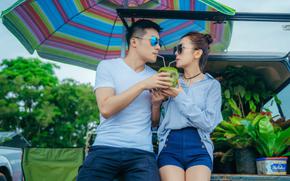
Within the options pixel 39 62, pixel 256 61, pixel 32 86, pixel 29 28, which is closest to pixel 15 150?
pixel 29 28

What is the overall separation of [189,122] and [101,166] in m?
0.75

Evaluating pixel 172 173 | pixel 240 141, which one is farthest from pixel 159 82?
pixel 240 141

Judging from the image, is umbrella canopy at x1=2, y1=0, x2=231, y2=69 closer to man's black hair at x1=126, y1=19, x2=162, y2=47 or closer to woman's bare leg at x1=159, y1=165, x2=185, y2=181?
man's black hair at x1=126, y1=19, x2=162, y2=47

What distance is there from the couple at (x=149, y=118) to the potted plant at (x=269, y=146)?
1.26ft

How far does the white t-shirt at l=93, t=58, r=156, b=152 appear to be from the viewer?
120 inches

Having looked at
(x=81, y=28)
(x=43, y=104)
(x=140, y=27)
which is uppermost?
(x=81, y=28)

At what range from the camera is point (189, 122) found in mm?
3074

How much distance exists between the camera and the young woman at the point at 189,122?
2939 millimetres

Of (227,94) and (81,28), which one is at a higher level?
(81,28)

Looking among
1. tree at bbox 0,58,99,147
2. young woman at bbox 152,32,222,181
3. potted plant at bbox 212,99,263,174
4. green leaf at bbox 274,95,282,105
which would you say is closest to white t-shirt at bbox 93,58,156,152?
young woman at bbox 152,32,222,181

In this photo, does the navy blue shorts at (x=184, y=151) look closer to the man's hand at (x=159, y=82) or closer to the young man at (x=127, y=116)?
the young man at (x=127, y=116)

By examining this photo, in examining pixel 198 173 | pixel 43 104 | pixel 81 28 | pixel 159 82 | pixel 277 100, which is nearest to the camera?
pixel 198 173

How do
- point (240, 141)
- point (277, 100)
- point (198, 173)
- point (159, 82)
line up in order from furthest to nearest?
1. point (277, 100)
2. point (240, 141)
3. point (159, 82)
4. point (198, 173)

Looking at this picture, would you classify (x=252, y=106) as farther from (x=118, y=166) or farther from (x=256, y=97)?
(x=118, y=166)
